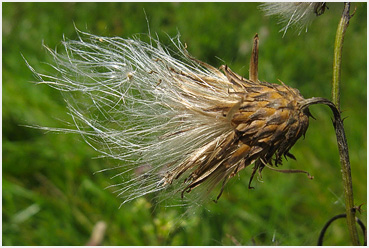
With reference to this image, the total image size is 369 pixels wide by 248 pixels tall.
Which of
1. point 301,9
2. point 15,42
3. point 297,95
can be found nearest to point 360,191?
point 301,9

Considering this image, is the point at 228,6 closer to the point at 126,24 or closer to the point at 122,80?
the point at 126,24

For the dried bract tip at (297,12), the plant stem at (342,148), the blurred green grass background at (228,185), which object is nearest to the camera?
the plant stem at (342,148)

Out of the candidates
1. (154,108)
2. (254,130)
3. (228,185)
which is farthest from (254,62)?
(228,185)

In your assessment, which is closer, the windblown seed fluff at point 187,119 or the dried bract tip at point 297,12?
the windblown seed fluff at point 187,119

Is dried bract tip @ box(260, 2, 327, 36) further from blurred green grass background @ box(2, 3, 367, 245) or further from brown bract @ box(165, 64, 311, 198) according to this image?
brown bract @ box(165, 64, 311, 198)

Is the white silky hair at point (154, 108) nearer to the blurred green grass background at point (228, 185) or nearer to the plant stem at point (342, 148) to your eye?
the plant stem at point (342, 148)

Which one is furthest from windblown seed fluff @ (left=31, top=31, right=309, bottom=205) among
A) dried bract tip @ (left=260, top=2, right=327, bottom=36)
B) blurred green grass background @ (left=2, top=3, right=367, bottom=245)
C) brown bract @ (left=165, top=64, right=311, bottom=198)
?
blurred green grass background @ (left=2, top=3, right=367, bottom=245)

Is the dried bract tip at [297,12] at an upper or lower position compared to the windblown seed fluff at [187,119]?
upper

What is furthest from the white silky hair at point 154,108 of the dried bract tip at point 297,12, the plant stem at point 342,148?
the dried bract tip at point 297,12
